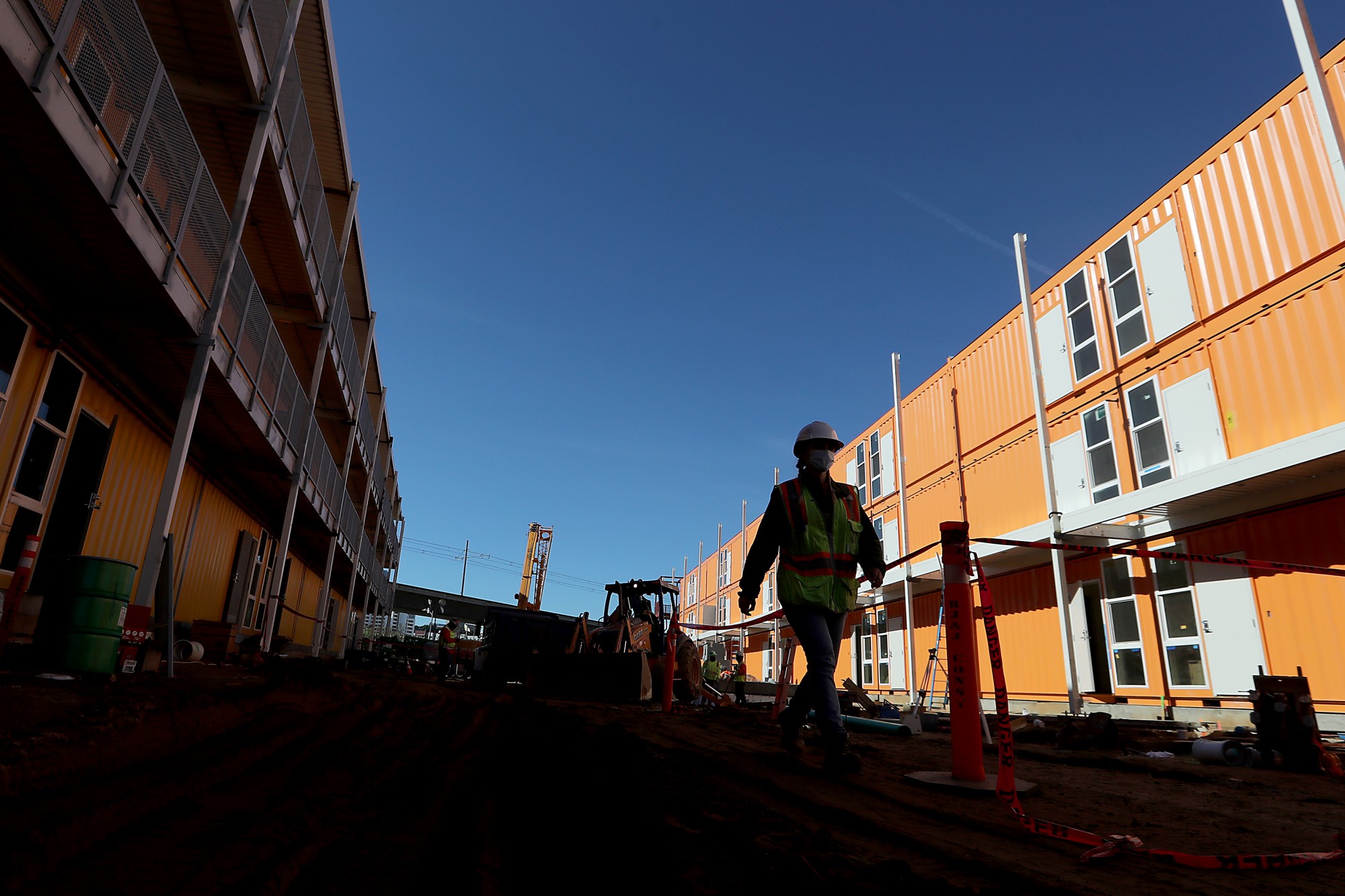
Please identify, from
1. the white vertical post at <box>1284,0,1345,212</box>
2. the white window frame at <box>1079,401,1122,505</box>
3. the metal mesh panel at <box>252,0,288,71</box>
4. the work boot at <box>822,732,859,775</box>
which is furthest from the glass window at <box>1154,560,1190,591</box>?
the metal mesh panel at <box>252,0,288,71</box>

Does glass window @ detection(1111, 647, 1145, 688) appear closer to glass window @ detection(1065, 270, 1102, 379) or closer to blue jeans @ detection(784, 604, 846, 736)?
glass window @ detection(1065, 270, 1102, 379)

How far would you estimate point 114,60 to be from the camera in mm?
6430

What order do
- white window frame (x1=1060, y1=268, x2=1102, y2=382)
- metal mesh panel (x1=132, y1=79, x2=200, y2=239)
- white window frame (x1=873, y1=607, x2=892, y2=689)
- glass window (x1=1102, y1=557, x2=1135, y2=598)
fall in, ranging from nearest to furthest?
metal mesh panel (x1=132, y1=79, x2=200, y2=239) → glass window (x1=1102, y1=557, x2=1135, y2=598) → white window frame (x1=1060, y1=268, x2=1102, y2=382) → white window frame (x1=873, y1=607, x2=892, y2=689)

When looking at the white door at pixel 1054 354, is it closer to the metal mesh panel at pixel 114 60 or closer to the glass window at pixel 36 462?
the metal mesh panel at pixel 114 60

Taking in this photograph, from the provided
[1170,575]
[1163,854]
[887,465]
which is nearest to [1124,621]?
[1170,575]

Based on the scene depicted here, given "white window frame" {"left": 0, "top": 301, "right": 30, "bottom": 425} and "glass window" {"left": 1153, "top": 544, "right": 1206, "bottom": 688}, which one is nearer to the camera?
"white window frame" {"left": 0, "top": 301, "right": 30, "bottom": 425}

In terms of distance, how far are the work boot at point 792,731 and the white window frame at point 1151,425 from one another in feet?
35.7

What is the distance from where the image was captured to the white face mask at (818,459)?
15.6 feet

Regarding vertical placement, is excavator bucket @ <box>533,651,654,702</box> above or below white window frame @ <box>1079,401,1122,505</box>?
below

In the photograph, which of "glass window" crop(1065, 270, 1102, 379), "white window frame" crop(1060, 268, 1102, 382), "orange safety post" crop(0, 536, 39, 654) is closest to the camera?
"orange safety post" crop(0, 536, 39, 654)

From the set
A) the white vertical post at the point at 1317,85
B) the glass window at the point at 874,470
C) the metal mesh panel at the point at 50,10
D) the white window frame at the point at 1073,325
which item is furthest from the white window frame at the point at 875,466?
the metal mesh panel at the point at 50,10

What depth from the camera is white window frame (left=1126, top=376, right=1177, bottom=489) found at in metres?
12.6

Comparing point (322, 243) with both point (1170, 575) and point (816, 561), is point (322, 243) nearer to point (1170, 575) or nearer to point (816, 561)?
point (816, 561)

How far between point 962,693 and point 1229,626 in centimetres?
1003
